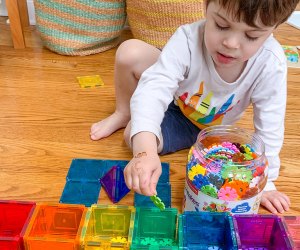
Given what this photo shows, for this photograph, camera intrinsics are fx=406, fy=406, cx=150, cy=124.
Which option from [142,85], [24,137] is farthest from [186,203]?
[24,137]

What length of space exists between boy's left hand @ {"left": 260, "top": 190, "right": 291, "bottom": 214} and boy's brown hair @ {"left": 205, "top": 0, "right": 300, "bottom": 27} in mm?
381

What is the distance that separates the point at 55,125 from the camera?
44.5 inches

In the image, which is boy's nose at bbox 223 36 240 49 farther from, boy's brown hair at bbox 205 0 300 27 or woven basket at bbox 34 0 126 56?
woven basket at bbox 34 0 126 56

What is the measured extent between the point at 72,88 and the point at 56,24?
1.06ft

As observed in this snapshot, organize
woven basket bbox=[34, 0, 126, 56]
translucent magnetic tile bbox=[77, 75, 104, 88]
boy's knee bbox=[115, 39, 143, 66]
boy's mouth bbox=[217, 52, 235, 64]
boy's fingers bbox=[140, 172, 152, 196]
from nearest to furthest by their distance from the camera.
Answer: boy's fingers bbox=[140, 172, 152, 196], boy's mouth bbox=[217, 52, 235, 64], boy's knee bbox=[115, 39, 143, 66], translucent magnetic tile bbox=[77, 75, 104, 88], woven basket bbox=[34, 0, 126, 56]

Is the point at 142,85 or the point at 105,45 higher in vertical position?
the point at 142,85

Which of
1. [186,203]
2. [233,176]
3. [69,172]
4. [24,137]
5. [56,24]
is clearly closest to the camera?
[233,176]

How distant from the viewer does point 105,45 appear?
1.59 meters

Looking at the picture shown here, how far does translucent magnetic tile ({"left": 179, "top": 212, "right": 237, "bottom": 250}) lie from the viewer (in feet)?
Answer: 2.20

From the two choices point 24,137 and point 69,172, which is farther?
point 24,137

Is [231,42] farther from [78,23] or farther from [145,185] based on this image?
[78,23]

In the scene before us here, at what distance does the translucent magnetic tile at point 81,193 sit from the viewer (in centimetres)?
88

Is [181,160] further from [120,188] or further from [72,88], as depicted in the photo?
[72,88]

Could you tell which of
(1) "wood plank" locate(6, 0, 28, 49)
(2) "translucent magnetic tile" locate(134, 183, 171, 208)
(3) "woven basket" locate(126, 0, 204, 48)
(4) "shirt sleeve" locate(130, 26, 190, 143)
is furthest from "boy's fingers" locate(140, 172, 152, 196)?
(1) "wood plank" locate(6, 0, 28, 49)
